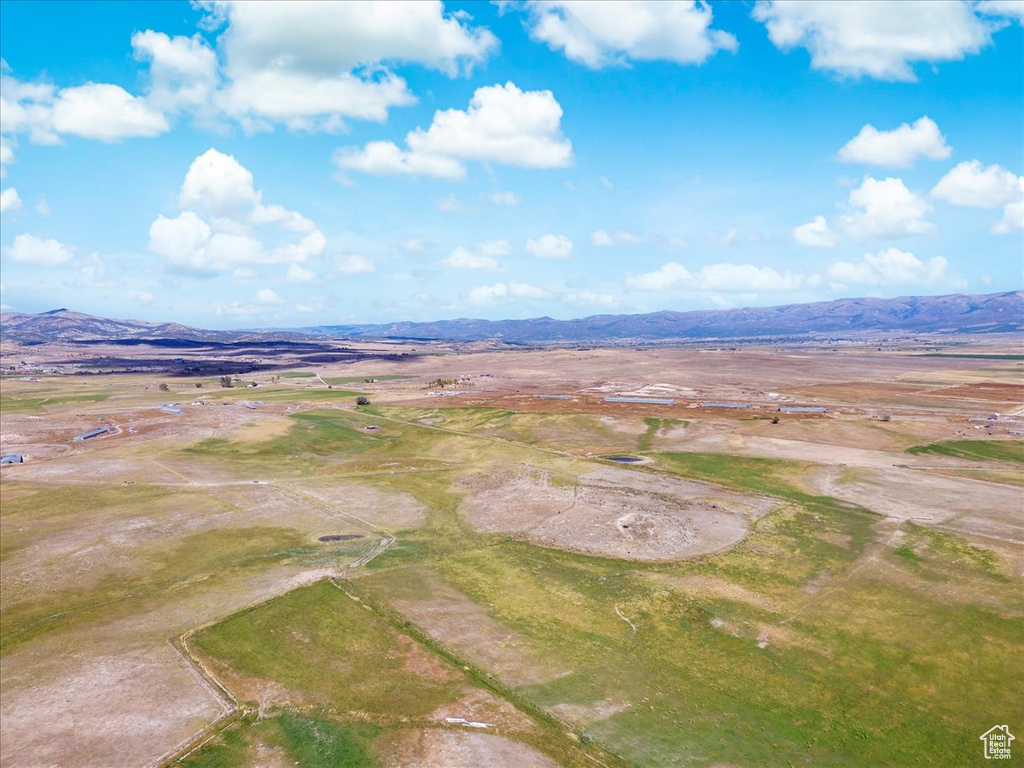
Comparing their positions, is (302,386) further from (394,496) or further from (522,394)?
(394,496)

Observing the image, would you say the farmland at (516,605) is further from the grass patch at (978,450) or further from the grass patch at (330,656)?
the grass patch at (978,450)

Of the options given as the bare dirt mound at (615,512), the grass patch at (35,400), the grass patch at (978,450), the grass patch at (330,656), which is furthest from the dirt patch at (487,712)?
the grass patch at (35,400)

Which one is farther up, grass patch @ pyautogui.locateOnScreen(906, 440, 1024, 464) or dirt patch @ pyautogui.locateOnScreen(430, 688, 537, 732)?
grass patch @ pyautogui.locateOnScreen(906, 440, 1024, 464)

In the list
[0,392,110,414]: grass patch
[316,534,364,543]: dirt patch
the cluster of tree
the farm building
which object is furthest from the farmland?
the cluster of tree

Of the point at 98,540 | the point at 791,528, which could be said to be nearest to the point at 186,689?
the point at 98,540

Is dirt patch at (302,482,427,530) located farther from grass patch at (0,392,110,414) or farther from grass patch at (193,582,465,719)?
grass patch at (0,392,110,414)

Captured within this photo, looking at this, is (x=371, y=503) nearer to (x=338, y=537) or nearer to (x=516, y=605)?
(x=338, y=537)
